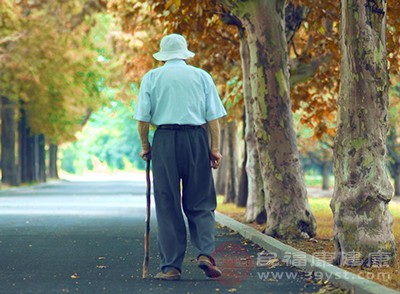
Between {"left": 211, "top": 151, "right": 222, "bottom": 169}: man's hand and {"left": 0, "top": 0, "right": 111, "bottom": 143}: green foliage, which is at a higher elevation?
{"left": 0, "top": 0, "right": 111, "bottom": 143}: green foliage

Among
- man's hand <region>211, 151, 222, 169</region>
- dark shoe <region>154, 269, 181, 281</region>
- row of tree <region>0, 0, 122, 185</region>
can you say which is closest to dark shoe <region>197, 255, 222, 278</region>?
dark shoe <region>154, 269, 181, 281</region>

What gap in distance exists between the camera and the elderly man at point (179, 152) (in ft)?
31.5

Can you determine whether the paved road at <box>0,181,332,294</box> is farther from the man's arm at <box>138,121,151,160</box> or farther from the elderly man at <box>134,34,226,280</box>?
the man's arm at <box>138,121,151,160</box>

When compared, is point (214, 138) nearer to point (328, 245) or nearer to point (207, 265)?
point (207, 265)

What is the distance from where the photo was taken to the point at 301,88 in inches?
960

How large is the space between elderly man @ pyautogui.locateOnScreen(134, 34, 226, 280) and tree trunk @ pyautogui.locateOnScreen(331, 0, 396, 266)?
1571mm

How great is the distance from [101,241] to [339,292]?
22.6 feet

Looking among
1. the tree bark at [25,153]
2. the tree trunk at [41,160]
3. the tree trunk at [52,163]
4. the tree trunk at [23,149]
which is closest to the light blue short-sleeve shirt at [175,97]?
the tree bark at [25,153]

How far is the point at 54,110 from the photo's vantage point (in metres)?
49.0

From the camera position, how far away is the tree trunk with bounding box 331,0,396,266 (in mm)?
10352

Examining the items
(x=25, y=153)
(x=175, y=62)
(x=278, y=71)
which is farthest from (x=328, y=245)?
(x=25, y=153)

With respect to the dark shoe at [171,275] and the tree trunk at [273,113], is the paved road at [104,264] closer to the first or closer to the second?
the dark shoe at [171,275]

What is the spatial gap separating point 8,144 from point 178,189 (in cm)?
3656

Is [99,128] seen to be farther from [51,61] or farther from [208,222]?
[208,222]
